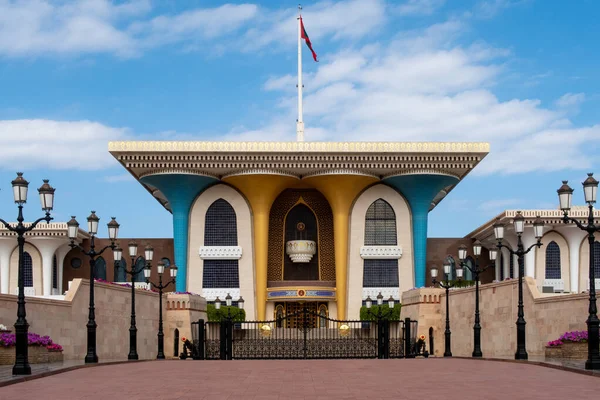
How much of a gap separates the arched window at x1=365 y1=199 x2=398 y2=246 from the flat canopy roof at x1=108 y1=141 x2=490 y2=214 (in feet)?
13.0

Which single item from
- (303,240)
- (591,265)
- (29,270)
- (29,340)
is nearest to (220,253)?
(303,240)

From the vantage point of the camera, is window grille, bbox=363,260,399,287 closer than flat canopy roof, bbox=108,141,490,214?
No

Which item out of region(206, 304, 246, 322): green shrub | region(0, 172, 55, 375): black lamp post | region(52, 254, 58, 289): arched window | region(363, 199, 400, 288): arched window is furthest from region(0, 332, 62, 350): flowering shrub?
region(52, 254, 58, 289): arched window

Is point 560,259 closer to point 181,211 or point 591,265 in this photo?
point 181,211

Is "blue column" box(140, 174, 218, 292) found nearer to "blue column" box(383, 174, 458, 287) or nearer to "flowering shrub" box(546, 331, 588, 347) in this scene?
"blue column" box(383, 174, 458, 287)

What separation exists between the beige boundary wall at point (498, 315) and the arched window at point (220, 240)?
1404cm

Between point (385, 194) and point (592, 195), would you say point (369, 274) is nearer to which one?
point (385, 194)

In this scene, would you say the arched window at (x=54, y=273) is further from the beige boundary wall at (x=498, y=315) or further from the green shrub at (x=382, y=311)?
the beige boundary wall at (x=498, y=315)

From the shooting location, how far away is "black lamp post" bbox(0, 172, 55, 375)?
59.0 ft

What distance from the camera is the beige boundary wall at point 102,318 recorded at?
88.8 ft

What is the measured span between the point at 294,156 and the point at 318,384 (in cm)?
3615

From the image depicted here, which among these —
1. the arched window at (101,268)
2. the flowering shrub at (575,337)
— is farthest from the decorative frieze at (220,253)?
the flowering shrub at (575,337)

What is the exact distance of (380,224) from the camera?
55.0 m

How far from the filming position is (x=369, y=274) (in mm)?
54531
